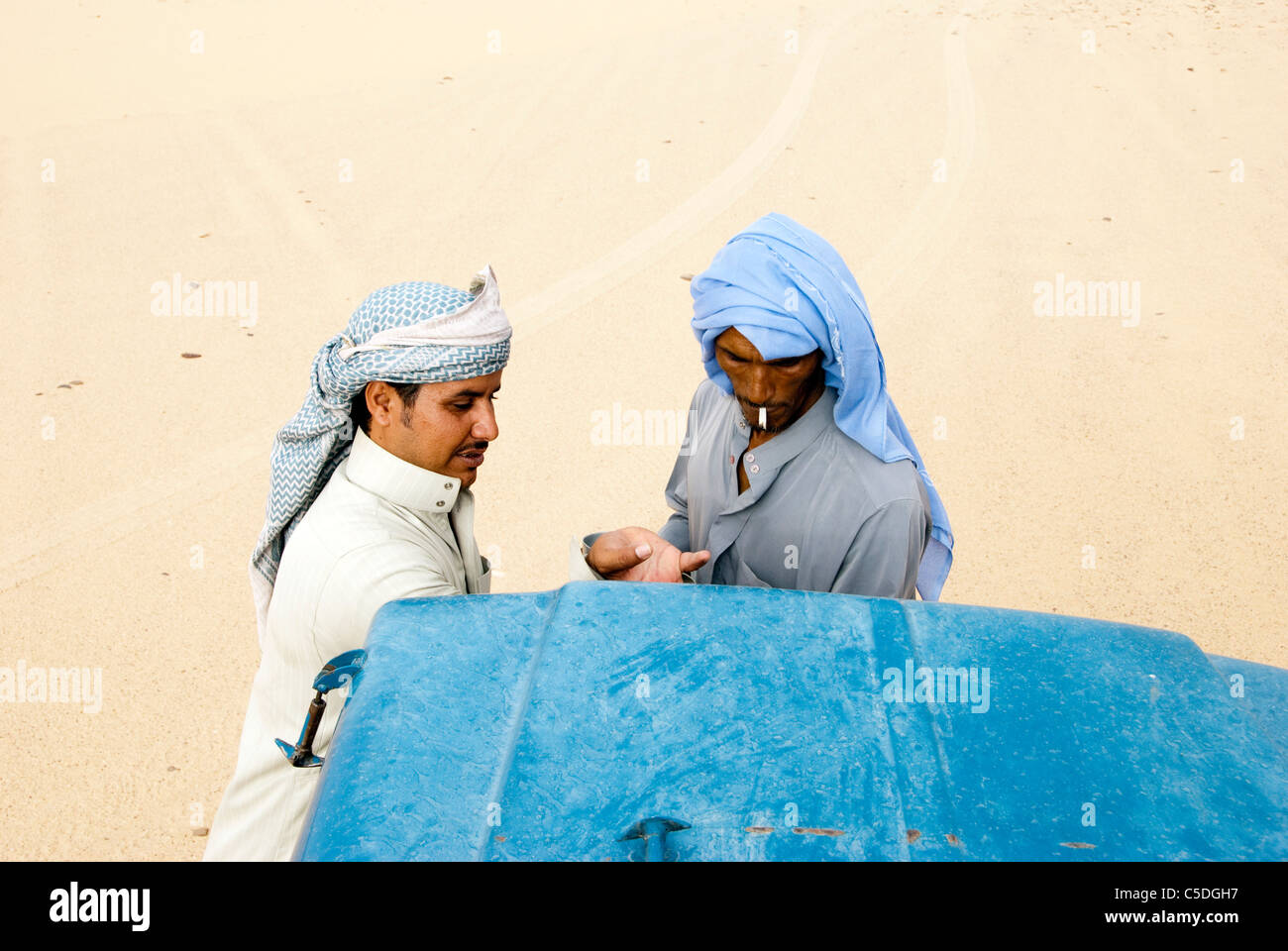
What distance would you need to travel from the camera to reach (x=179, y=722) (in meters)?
4.52

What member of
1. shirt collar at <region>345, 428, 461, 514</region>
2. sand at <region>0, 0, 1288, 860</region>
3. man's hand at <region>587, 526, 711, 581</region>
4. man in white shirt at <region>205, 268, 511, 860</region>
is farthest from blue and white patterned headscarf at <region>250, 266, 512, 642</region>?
sand at <region>0, 0, 1288, 860</region>

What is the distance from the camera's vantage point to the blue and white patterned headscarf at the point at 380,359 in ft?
8.42

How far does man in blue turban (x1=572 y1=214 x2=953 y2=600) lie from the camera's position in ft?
8.99

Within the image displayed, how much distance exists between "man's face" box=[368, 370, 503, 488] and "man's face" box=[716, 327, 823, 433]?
619 millimetres

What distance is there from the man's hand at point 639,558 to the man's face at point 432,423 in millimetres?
384

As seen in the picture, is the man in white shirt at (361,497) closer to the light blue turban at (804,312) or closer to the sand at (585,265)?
the light blue turban at (804,312)

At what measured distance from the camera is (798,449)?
Answer: 2.92 metres

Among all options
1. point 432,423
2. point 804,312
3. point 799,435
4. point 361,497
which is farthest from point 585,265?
point 361,497

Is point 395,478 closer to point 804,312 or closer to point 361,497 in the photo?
point 361,497

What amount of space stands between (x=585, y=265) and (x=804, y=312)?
5.22m

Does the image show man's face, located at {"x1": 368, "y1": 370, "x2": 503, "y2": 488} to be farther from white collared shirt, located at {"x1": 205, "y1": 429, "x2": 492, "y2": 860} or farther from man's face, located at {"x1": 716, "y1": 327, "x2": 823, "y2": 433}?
man's face, located at {"x1": 716, "y1": 327, "x2": 823, "y2": 433}

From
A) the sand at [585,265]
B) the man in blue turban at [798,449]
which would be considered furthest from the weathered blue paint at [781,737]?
the sand at [585,265]
